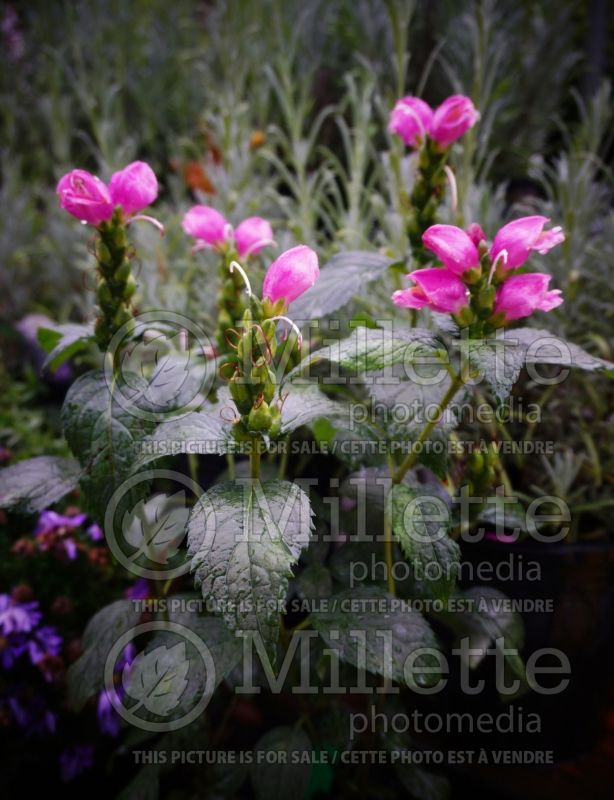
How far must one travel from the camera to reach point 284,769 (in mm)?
635

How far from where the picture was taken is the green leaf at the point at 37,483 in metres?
0.59

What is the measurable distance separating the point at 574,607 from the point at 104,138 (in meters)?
1.31

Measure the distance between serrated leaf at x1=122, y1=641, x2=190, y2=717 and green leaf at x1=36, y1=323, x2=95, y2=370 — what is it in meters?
0.30

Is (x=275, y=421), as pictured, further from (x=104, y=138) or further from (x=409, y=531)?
(x=104, y=138)

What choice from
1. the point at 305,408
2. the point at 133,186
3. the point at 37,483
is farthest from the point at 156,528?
the point at 133,186

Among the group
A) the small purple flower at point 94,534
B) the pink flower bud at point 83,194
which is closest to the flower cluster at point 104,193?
the pink flower bud at point 83,194

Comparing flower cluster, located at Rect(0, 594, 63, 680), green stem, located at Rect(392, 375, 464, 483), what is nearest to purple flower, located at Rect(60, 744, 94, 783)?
flower cluster, located at Rect(0, 594, 63, 680)

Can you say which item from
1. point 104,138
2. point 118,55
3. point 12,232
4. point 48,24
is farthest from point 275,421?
point 48,24

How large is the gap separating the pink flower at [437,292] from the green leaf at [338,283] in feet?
0.40

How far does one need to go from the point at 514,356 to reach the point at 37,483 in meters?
0.46

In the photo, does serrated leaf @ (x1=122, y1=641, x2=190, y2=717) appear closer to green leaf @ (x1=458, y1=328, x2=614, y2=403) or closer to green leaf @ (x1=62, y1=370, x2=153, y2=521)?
green leaf @ (x1=62, y1=370, x2=153, y2=521)

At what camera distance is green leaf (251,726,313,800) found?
2.05 ft

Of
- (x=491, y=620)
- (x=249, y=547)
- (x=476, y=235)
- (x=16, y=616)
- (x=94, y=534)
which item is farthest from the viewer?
(x=94, y=534)

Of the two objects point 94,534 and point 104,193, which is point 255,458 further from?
point 94,534
